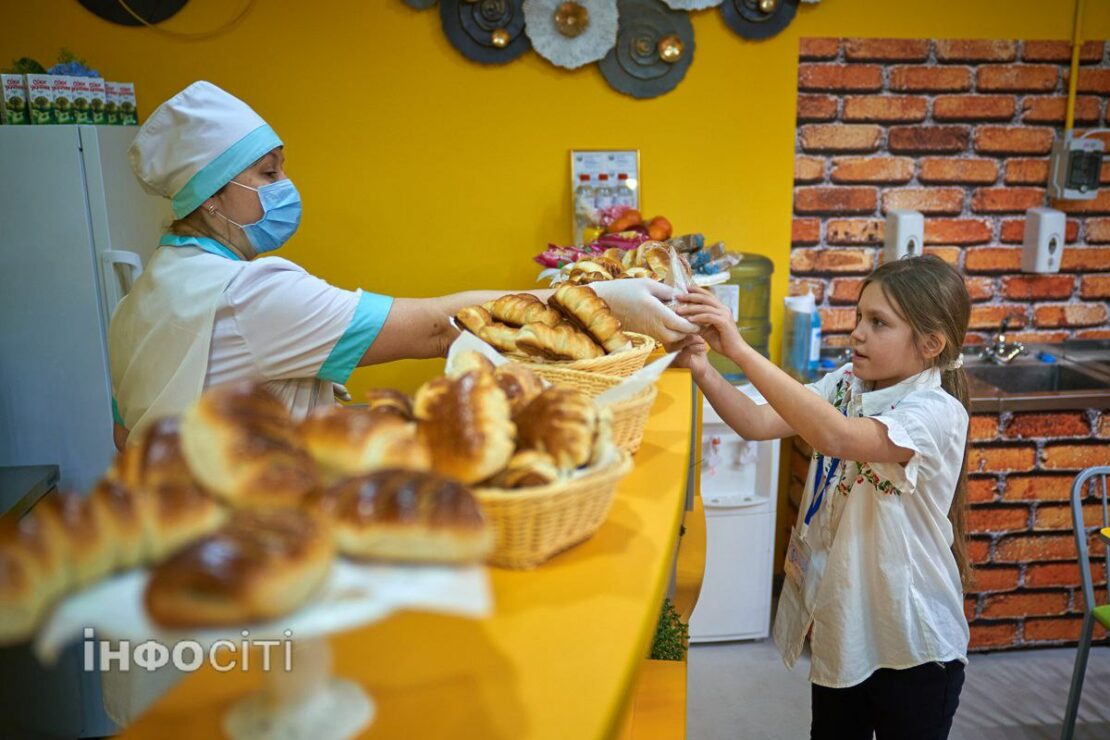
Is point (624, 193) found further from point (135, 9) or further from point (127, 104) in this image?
point (135, 9)

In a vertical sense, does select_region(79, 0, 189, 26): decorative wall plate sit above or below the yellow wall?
above

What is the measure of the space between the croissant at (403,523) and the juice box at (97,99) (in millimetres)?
2907

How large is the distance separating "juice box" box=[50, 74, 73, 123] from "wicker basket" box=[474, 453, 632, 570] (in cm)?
267

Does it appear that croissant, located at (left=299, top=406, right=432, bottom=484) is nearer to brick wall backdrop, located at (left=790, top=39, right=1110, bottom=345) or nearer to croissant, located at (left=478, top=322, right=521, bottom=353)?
croissant, located at (left=478, top=322, right=521, bottom=353)

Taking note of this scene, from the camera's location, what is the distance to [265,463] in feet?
2.42

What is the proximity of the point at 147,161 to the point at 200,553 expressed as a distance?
1562 mm

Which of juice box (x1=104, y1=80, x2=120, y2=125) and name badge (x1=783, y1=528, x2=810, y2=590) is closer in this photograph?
name badge (x1=783, y1=528, x2=810, y2=590)

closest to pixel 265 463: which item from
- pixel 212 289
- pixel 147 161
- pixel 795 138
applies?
pixel 212 289

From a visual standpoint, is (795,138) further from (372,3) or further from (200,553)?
(200,553)

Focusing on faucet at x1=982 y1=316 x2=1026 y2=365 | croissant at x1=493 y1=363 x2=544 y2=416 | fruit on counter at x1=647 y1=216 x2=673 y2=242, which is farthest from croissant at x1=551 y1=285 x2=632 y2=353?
faucet at x1=982 y1=316 x2=1026 y2=365

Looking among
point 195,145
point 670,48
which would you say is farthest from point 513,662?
point 670,48

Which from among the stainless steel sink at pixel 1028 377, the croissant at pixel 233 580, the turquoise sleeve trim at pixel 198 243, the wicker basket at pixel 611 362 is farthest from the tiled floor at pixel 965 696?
the croissant at pixel 233 580

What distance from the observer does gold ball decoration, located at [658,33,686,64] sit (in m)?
3.68

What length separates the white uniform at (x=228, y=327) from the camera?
5.79 feet
